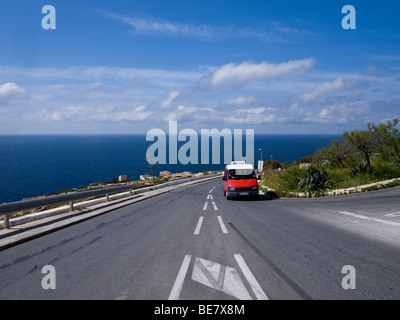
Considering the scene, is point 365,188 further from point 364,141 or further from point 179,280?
point 179,280

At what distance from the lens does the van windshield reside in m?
17.9

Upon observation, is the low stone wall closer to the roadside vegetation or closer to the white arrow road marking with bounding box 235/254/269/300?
the roadside vegetation

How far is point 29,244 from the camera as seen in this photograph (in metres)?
7.26

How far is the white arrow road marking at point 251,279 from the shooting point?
3899 mm

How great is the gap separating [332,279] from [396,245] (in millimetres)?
2865

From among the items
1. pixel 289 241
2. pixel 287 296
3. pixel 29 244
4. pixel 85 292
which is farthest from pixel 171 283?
pixel 29 244

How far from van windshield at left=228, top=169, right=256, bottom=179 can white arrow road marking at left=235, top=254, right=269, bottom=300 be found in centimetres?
1232

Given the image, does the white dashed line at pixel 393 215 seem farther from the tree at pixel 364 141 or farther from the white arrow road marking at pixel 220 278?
the tree at pixel 364 141

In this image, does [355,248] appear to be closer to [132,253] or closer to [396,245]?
[396,245]

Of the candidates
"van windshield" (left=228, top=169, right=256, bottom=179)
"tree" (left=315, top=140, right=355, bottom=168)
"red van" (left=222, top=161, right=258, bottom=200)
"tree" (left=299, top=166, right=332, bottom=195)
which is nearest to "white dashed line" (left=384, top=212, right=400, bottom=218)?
"tree" (left=299, top=166, right=332, bottom=195)

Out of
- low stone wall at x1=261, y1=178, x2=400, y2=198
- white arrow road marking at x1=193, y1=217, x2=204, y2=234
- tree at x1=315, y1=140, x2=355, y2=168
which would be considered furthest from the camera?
tree at x1=315, y1=140, x2=355, y2=168

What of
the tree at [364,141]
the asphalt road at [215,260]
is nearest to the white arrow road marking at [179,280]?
the asphalt road at [215,260]

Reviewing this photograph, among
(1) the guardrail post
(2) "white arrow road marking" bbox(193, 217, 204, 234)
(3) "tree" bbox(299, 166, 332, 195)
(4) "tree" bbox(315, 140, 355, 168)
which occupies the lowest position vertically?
(2) "white arrow road marking" bbox(193, 217, 204, 234)

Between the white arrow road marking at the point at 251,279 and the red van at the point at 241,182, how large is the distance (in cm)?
1174
